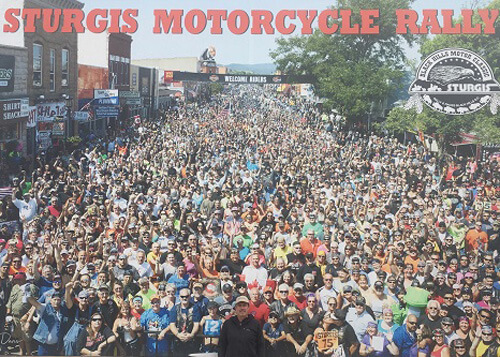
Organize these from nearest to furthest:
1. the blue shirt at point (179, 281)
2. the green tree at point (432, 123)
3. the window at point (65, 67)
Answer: the blue shirt at point (179, 281), the green tree at point (432, 123), the window at point (65, 67)

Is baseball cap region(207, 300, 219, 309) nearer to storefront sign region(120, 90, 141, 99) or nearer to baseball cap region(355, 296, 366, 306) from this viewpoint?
baseball cap region(355, 296, 366, 306)

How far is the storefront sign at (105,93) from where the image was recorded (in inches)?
415

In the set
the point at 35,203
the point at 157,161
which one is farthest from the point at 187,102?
the point at 35,203

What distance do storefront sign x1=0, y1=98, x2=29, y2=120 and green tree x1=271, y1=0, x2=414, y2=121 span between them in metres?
4.24

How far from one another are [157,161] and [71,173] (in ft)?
5.51

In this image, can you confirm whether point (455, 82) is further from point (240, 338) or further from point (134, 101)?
point (134, 101)

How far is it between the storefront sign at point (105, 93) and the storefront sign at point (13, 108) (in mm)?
1154

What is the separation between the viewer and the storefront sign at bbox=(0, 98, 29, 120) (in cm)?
1005

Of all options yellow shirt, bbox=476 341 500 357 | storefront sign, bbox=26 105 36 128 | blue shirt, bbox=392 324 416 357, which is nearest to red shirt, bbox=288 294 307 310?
blue shirt, bbox=392 324 416 357

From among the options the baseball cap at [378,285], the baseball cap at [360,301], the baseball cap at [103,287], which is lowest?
the baseball cap at [103,287]

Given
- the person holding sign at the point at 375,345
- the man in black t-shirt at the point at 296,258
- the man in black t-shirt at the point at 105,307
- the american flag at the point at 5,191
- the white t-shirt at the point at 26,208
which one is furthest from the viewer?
the american flag at the point at 5,191

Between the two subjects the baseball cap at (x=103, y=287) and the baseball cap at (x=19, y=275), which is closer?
the baseball cap at (x=103, y=287)

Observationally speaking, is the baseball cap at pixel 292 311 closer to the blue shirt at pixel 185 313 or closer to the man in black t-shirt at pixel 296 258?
the man in black t-shirt at pixel 296 258

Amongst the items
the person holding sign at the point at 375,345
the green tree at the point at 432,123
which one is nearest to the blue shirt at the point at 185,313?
the person holding sign at the point at 375,345
